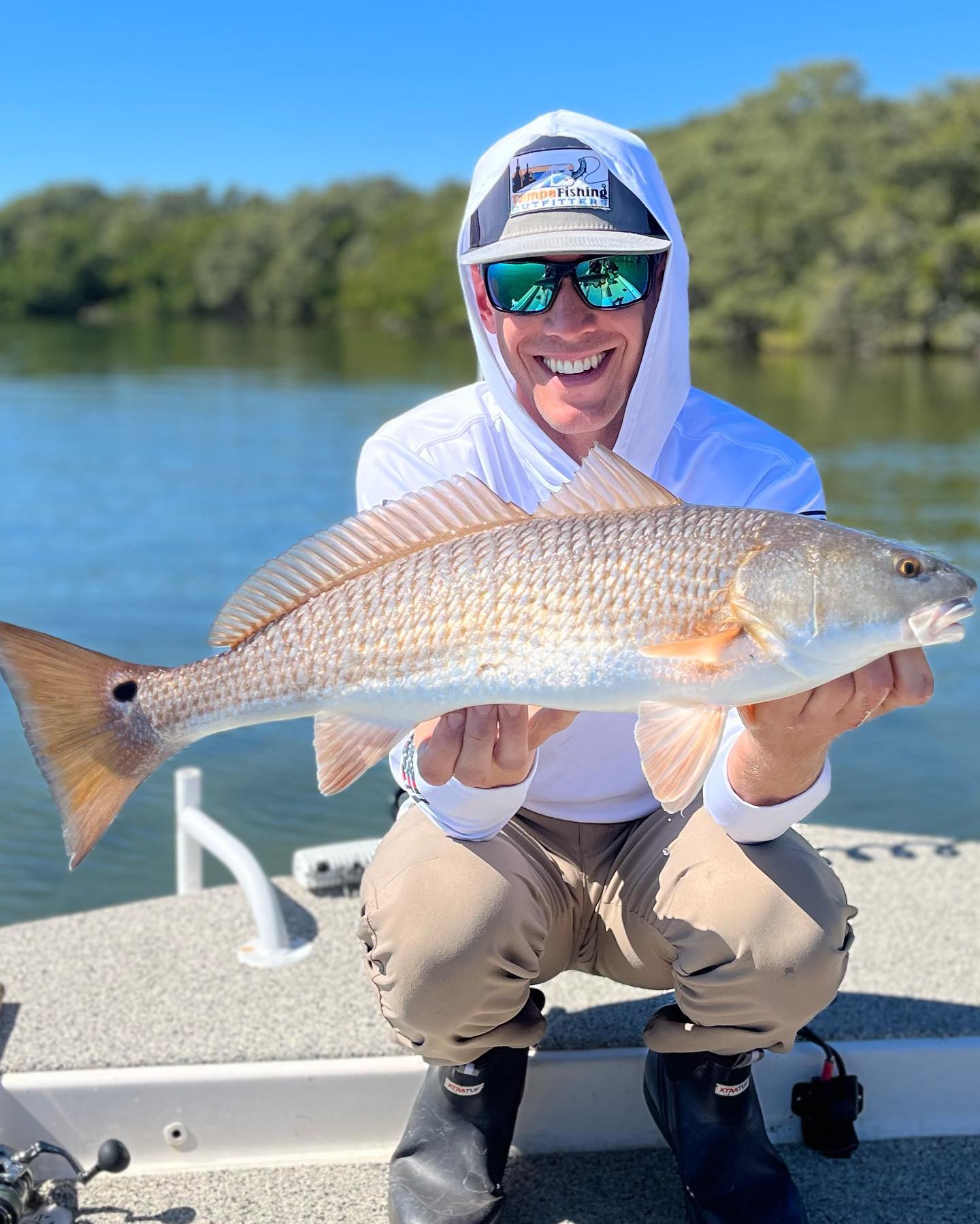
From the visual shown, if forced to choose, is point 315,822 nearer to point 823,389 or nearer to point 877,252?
point 823,389

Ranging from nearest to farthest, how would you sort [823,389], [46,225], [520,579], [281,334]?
[520,579] → [823,389] → [281,334] → [46,225]

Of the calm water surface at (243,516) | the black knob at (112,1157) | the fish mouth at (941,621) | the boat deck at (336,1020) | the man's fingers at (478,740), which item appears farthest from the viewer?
the calm water surface at (243,516)

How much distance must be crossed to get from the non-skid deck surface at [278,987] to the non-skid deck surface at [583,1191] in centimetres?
26

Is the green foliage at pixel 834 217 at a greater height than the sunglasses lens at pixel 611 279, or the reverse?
the green foliage at pixel 834 217

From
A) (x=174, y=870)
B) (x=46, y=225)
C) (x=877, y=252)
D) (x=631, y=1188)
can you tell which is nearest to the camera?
(x=631, y=1188)

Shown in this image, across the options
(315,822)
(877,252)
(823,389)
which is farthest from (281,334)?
(315,822)

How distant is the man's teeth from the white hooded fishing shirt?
0.10m

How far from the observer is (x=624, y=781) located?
2744 millimetres

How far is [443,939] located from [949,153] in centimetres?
5507

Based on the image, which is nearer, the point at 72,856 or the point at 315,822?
the point at 72,856

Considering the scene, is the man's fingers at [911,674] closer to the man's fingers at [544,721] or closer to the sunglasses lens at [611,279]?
the man's fingers at [544,721]

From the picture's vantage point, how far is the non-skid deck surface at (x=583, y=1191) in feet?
8.58

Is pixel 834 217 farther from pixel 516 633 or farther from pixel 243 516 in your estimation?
pixel 516 633

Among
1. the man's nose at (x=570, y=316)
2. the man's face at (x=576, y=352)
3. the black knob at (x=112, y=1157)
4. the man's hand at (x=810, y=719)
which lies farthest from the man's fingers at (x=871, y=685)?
the black knob at (x=112, y=1157)
